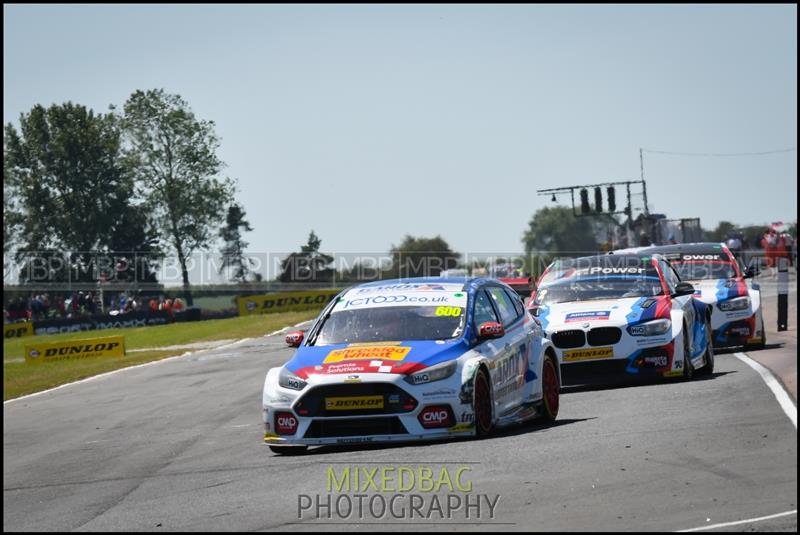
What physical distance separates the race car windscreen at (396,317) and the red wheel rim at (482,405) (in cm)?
64

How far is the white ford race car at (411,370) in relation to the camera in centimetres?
1129

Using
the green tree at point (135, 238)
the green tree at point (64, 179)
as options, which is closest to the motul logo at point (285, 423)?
the green tree at point (135, 238)

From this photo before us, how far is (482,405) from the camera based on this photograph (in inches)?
458

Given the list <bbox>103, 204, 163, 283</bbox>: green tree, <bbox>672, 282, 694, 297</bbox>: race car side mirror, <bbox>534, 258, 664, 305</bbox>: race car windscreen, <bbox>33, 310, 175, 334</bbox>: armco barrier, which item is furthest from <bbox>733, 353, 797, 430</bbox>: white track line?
<bbox>103, 204, 163, 283</bbox>: green tree

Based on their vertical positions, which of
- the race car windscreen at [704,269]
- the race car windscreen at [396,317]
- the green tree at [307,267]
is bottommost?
the race car windscreen at [396,317]

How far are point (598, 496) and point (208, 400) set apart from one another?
11431 mm

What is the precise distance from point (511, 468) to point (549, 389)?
3.51m

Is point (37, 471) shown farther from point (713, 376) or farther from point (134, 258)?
point (134, 258)

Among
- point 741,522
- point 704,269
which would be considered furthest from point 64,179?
point 741,522

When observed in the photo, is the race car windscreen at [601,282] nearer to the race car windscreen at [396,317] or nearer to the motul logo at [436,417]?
the race car windscreen at [396,317]

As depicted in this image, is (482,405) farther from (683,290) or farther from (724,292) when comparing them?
(724,292)

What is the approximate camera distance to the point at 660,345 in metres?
15.7

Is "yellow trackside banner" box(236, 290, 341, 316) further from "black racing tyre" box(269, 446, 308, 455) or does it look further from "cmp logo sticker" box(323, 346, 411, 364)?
"black racing tyre" box(269, 446, 308, 455)

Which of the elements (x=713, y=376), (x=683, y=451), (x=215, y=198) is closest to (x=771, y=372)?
(x=713, y=376)
